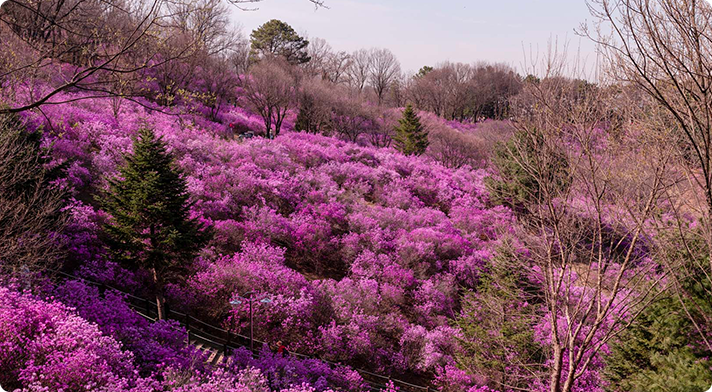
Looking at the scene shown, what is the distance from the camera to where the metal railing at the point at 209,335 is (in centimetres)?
1602

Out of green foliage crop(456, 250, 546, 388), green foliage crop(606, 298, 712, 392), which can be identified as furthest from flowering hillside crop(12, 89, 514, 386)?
green foliage crop(606, 298, 712, 392)

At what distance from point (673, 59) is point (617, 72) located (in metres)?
1.75

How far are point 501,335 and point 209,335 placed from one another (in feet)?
36.7

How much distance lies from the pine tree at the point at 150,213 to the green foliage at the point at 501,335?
11.2m

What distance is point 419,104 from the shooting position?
6950cm

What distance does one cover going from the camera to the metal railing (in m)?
16.0

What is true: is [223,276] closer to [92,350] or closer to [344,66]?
[92,350]

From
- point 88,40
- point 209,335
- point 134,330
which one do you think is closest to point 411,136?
point 209,335

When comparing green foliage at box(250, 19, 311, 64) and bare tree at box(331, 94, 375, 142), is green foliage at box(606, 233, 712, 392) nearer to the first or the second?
bare tree at box(331, 94, 375, 142)

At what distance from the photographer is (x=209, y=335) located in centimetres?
1670

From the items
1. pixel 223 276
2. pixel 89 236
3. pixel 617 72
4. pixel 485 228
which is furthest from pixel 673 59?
pixel 485 228

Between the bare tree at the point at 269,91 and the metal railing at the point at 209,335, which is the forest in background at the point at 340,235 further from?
the bare tree at the point at 269,91

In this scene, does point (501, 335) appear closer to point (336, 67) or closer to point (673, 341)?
point (673, 341)

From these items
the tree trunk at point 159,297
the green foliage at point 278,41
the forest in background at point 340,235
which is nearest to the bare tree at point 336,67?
the green foliage at point 278,41
